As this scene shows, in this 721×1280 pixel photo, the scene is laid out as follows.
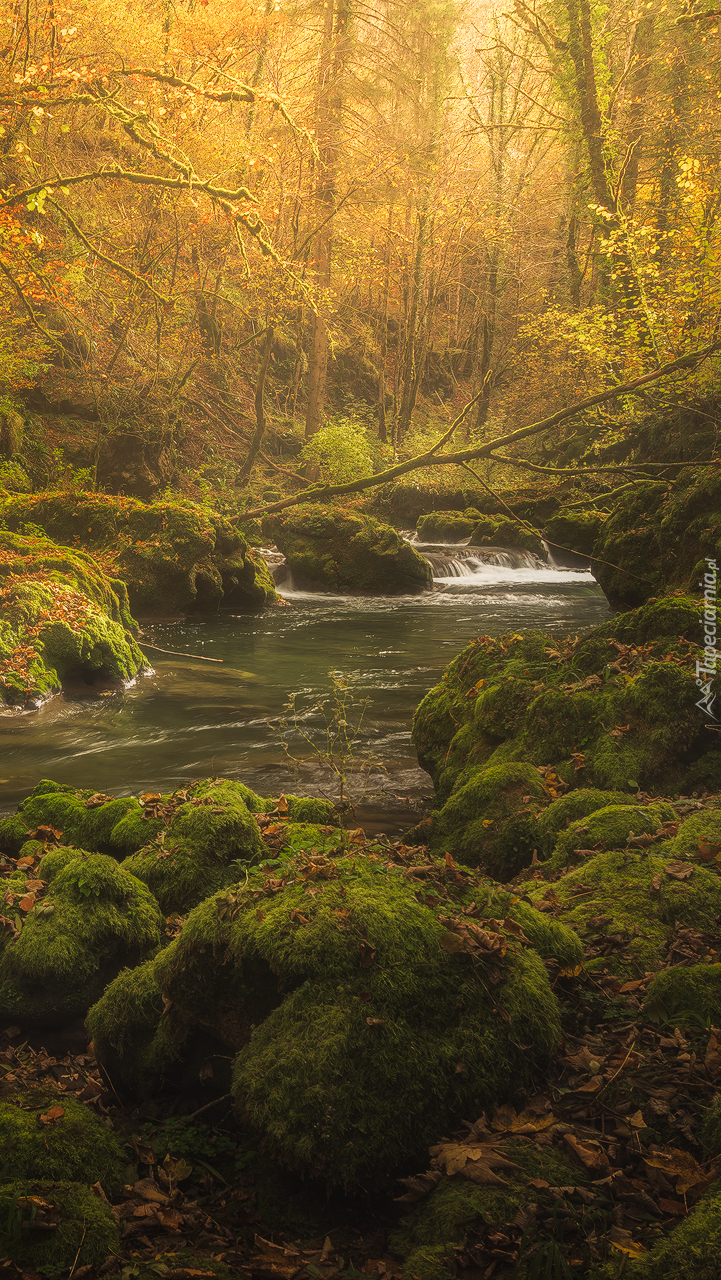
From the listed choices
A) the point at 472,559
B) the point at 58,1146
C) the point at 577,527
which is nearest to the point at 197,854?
the point at 58,1146

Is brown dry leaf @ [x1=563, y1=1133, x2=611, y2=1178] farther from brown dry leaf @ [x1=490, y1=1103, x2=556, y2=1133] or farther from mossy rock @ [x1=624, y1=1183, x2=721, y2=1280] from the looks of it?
mossy rock @ [x1=624, y1=1183, x2=721, y2=1280]

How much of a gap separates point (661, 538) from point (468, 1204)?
9.74 m

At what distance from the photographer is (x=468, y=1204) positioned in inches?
88.6

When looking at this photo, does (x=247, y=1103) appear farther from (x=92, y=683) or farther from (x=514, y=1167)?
(x=92, y=683)

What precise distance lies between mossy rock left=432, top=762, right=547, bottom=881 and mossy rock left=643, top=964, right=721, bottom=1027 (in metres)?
2.27

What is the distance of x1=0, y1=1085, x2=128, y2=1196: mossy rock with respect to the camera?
2.41 meters

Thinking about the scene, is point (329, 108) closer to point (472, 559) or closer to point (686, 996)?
point (472, 559)

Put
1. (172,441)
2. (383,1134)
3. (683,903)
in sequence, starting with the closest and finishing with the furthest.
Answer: (383,1134)
(683,903)
(172,441)

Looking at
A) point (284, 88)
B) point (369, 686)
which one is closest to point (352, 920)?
point (369, 686)

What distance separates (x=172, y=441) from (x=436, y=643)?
10992 mm

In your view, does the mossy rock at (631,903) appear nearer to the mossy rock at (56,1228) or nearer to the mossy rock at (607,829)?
the mossy rock at (607,829)

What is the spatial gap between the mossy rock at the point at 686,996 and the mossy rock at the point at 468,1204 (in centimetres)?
84

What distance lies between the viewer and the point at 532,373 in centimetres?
3262

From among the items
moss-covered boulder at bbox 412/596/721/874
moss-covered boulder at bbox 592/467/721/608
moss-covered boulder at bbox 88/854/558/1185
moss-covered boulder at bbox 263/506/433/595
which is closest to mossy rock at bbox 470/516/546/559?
moss-covered boulder at bbox 263/506/433/595
